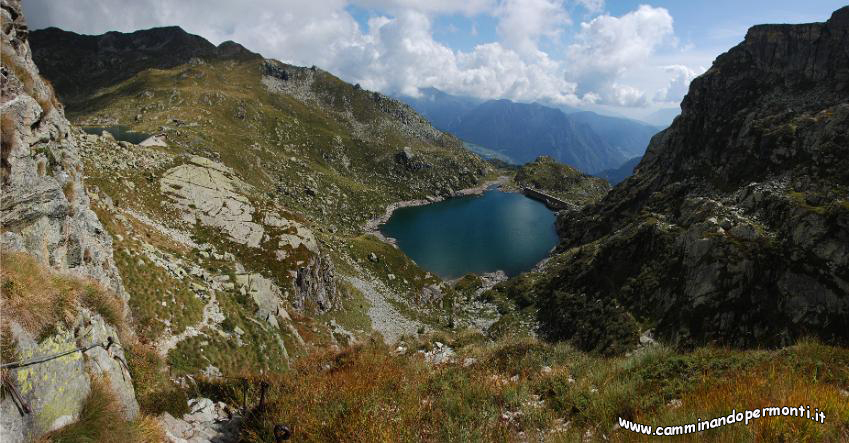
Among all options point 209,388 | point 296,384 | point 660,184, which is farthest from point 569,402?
point 660,184

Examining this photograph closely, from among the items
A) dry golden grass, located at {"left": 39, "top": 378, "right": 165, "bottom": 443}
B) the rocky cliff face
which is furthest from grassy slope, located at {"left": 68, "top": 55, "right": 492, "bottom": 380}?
dry golden grass, located at {"left": 39, "top": 378, "right": 165, "bottom": 443}

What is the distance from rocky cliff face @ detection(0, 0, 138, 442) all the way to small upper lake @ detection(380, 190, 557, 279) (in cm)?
8024

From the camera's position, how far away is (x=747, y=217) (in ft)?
150

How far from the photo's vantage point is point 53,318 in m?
7.21

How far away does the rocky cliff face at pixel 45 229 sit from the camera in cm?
634

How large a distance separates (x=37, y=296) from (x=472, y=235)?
125227 millimetres

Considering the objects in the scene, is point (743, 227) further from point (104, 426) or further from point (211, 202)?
point (211, 202)

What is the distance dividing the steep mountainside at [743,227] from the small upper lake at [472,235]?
22.9 m

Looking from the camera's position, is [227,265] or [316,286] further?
[316,286]

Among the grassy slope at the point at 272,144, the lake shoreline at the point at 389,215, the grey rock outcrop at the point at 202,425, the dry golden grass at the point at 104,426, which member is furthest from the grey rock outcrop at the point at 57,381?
the lake shoreline at the point at 389,215

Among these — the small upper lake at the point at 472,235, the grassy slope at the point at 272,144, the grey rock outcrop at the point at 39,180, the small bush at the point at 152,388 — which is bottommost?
the small upper lake at the point at 472,235

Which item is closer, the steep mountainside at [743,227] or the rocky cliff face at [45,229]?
the rocky cliff face at [45,229]

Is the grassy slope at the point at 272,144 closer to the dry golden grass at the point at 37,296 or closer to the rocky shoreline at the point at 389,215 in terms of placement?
the rocky shoreline at the point at 389,215

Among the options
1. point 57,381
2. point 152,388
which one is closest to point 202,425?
point 152,388
